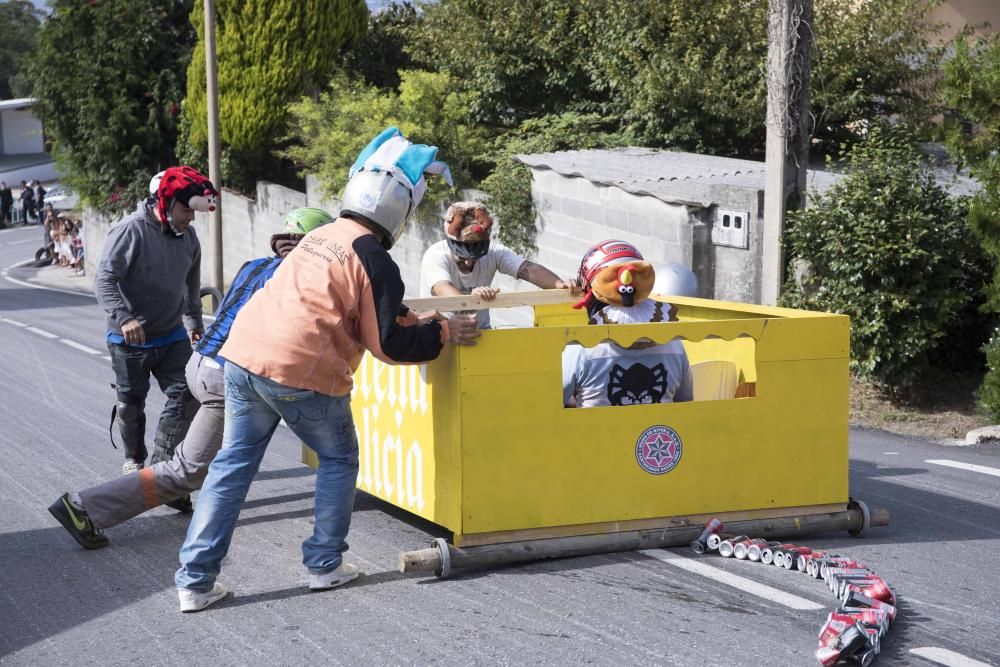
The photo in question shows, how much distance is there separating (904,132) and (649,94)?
175 inches

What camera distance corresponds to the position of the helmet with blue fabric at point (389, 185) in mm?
5094

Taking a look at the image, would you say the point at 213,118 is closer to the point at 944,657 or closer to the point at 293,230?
the point at 293,230

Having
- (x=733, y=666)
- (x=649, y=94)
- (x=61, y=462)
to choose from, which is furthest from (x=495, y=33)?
(x=733, y=666)

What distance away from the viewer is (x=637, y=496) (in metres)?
5.71

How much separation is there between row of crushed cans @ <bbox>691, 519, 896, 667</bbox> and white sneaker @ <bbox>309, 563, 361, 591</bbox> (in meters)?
1.56

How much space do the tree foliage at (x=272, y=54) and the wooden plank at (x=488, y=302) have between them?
59.1ft

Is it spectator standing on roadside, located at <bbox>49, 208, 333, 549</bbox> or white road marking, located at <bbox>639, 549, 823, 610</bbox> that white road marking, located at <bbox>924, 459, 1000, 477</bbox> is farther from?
spectator standing on roadside, located at <bbox>49, 208, 333, 549</bbox>

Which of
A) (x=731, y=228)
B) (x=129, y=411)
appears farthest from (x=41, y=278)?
(x=129, y=411)

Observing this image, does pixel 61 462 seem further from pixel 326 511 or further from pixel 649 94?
pixel 649 94

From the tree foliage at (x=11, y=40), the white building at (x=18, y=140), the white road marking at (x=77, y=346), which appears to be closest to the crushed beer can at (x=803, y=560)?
the white road marking at (x=77, y=346)

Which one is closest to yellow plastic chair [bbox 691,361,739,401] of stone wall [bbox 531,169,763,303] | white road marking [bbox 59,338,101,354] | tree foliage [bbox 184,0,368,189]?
stone wall [bbox 531,169,763,303]

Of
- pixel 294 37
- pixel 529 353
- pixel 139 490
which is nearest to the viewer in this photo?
pixel 529 353

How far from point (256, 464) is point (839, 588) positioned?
2432 mm

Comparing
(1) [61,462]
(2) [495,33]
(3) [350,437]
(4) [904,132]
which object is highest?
(2) [495,33]
